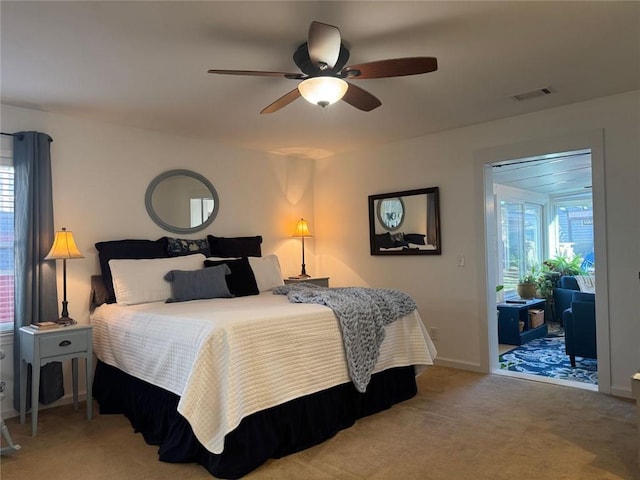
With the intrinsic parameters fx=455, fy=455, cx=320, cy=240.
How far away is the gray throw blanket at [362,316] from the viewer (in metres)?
2.95

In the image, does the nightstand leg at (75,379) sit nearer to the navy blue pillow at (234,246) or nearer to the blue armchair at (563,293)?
the navy blue pillow at (234,246)

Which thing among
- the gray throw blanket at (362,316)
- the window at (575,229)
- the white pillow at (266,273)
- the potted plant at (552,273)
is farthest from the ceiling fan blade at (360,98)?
the window at (575,229)

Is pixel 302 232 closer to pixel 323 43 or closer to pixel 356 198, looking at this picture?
pixel 356 198

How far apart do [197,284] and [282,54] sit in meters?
1.88

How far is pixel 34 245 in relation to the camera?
3404 mm

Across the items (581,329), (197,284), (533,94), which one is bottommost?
(581,329)

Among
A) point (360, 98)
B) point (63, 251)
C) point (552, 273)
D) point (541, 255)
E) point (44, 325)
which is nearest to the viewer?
point (360, 98)

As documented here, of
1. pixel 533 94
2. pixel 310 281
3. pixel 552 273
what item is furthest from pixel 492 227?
pixel 552 273

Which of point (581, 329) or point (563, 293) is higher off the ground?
point (563, 293)

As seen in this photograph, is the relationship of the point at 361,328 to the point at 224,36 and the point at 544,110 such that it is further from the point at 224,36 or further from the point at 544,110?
the point at 544,110

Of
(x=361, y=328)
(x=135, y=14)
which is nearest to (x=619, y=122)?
(x=361, y=328)

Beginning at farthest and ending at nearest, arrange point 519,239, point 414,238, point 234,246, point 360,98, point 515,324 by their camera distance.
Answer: point 519,239, point 515,324, point 414,238, point 234,246, point 360,98

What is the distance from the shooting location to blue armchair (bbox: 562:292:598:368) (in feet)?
13.5

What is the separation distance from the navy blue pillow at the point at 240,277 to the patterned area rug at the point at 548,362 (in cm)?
256
